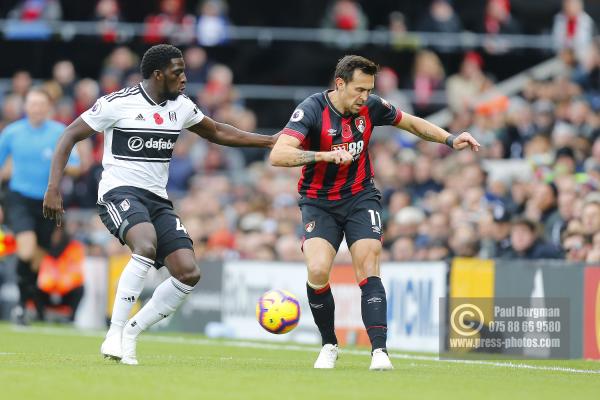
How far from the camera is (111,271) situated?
18.6 meters

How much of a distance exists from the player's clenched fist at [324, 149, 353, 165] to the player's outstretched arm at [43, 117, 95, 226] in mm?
2077

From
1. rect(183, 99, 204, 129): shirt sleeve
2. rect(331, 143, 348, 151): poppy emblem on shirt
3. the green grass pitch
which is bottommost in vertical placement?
the green grass pitch

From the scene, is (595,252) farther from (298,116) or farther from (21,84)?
(21,84)

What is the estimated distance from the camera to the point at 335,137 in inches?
396

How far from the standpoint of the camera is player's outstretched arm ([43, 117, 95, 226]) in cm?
1001

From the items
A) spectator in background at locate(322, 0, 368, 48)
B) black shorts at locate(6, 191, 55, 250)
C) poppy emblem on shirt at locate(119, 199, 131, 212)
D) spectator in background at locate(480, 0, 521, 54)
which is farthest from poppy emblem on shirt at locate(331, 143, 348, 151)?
spectator in background at locate(480, 0, 521, 54)

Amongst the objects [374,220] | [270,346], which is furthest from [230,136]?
[270,346]

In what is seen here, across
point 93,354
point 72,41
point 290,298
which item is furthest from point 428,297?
point 72,41

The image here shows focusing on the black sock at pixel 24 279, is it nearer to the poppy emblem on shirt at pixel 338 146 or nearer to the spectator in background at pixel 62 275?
the spectator in background at pixel 62 275

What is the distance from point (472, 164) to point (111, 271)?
17.8 feet

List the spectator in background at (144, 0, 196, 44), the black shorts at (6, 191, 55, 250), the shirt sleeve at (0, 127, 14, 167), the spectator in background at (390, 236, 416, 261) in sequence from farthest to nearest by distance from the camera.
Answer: the spectator in background at (144, 0, 196, 44), the spectator in background at (390, 236, 416, 261), the black shorts at (6, 191, 55, 250), the shirt sleeve at (0, 127, 14, 167)

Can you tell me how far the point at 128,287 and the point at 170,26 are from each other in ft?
47.2

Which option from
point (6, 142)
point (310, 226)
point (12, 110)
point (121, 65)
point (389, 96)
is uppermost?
point (121, 65)

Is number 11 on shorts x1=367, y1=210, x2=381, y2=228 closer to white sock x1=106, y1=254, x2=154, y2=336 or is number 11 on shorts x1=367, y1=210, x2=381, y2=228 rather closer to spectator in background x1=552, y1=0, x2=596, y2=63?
white sock x1=106, y1=254, x2=154, y2=336
